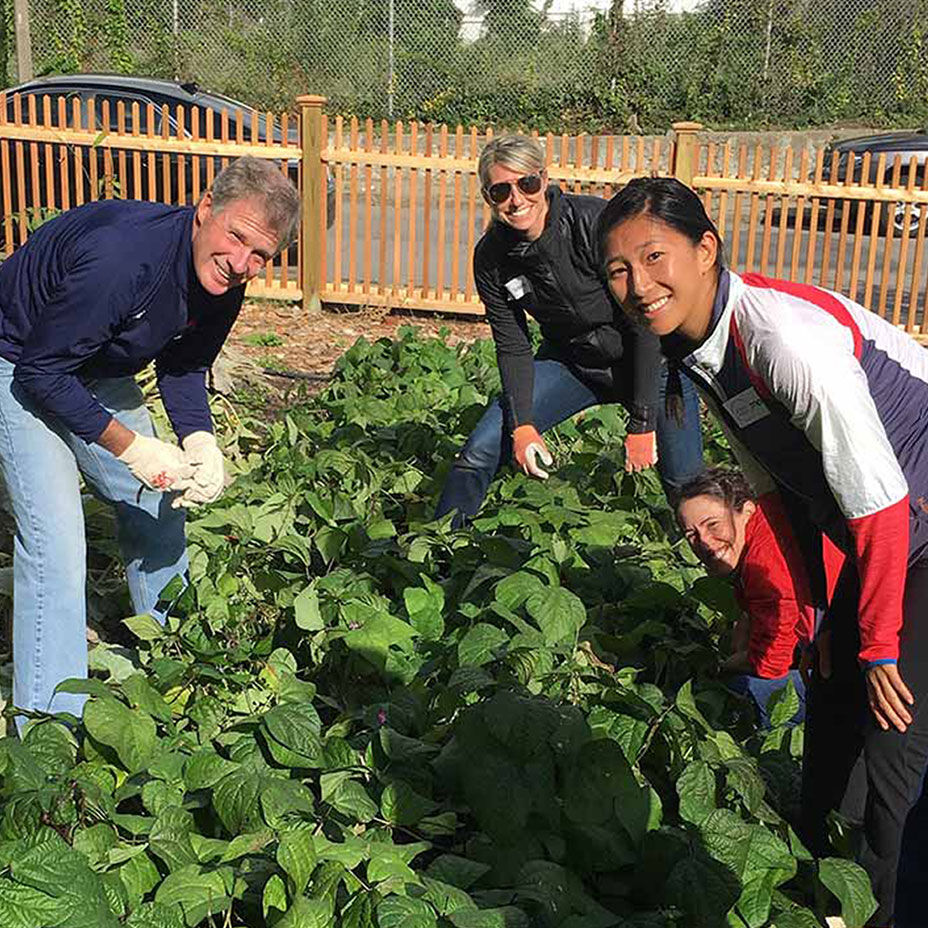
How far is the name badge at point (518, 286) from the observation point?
4.61 m

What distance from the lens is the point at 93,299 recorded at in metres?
3.31

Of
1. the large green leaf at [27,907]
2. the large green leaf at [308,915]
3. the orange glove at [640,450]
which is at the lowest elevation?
the large green leaf at [308,915]

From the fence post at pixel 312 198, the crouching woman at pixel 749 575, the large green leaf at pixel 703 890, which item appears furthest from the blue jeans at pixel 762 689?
the fence post at pixel 312 198

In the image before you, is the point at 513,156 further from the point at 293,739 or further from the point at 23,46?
the point at 23,46

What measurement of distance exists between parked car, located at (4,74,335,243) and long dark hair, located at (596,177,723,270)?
8.90 m

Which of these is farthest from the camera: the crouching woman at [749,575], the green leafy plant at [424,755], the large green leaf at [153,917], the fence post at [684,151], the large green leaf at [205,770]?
the fence post at [684,151]

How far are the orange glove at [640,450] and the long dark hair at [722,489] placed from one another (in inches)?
31.3

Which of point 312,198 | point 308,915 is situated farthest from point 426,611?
point 312,198

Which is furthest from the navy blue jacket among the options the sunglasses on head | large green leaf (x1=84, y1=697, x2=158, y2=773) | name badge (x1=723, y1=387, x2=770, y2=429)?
name badge (x1=723, y1=387, x2=770, y2=429)

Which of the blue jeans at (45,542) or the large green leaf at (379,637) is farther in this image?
the large green leaf at (379,637)

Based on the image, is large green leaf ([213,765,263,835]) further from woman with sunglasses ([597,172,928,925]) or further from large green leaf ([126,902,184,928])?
woman with sunglasses ([597,172,928,925])

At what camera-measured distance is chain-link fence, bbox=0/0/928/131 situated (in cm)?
2253

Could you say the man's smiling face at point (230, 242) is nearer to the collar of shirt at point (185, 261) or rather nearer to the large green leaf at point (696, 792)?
the collar of shirt at point (185, 261)

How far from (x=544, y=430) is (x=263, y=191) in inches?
69.4
